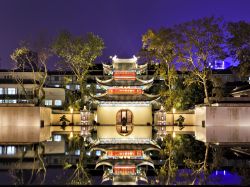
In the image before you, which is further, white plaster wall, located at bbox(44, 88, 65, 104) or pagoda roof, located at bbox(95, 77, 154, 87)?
white plaster wall, located at bbox(44, 88, 65, 104)

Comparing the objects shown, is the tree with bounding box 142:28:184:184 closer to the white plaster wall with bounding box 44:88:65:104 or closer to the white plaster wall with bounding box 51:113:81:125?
the white plaster wall with bounding box 51:113:81:125

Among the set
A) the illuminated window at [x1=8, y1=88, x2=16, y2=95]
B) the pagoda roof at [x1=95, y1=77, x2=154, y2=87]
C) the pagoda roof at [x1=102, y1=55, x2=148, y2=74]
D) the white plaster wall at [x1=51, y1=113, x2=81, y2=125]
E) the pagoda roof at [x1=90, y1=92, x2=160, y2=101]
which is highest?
the pagoda roof at [x1=102, y1=55, x2=148, y2=74]

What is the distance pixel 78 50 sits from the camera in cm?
4419

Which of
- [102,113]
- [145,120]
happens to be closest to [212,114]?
[145,120]

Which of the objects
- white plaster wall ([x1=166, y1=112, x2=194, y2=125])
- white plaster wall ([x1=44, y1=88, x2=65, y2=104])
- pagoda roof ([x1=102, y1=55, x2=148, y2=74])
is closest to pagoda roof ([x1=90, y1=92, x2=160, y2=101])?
pagoda roof ([x1=102, y1=55, x2=148, y2=74])

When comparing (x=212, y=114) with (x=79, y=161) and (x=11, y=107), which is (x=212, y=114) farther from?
(x=79, y=161)

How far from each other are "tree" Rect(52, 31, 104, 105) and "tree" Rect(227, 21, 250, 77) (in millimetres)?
14295

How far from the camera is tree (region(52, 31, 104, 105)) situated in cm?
4362

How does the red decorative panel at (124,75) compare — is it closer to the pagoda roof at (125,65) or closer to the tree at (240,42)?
the pagoda roof at (125,65)

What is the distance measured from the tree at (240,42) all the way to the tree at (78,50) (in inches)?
563

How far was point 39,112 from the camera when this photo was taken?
3712 cm

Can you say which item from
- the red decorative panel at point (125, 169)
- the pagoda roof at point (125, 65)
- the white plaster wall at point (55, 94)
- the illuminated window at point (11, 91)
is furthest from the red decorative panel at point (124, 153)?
the white plaster wall at point (55, 94)

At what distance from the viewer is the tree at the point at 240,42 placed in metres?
35.4

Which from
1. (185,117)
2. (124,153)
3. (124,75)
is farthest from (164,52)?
(124,153)
